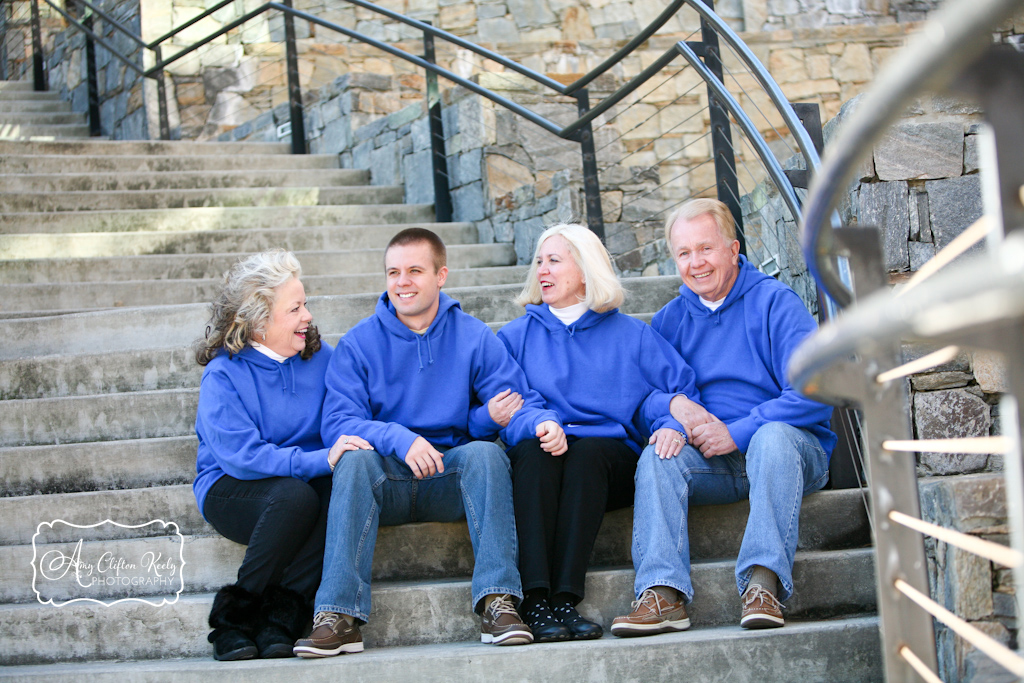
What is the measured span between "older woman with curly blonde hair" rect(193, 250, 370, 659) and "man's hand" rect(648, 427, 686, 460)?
68 cm

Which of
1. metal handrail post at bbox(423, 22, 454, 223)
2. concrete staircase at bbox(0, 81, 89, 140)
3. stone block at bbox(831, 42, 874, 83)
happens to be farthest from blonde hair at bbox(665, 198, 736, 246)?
concrete staircase at bbox(0, 81, 89, 140)

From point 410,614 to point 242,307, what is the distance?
858mm

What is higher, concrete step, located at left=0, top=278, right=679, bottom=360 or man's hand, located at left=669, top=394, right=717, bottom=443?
concrete step, located at left=0, top=278, right=679, bottom=360

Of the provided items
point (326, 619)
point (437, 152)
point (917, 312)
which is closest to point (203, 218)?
point (437, 152)

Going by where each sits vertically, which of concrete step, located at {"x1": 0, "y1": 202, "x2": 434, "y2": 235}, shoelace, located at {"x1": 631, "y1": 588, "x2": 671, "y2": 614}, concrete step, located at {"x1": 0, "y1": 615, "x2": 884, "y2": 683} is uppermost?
concrete step, located at {"x1": 0, "y1": 202, "x2": 434, "y2": 235}

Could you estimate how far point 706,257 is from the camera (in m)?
2.47

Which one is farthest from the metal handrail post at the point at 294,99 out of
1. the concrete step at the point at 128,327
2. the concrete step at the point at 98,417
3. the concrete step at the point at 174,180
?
the concrete step at the point at 98,417

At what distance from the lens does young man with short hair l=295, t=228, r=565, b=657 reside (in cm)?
201

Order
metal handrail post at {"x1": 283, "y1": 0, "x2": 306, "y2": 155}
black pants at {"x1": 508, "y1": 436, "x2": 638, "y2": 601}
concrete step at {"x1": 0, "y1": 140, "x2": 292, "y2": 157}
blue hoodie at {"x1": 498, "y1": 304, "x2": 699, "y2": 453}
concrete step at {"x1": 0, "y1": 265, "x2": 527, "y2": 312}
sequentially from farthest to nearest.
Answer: metal handrail post at {"x1": 283, "y1": 0, "x2": 306, "y2": 155} → concrete step at {"x1": 0, "y1": 140, "x2": 292, "y2": 157} → concrete step at {"x1": 0, "y1": 265, "x2": 527, "y2": 312} → blue hoodie at {"x1": 498, "y1": 304, "x2": 699, "y2": 453} → black pants at {"x1": 508, "y1": 436, "x2": 638, "y2": 601}

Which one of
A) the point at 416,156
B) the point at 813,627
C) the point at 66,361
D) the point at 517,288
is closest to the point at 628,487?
the point at 813,627

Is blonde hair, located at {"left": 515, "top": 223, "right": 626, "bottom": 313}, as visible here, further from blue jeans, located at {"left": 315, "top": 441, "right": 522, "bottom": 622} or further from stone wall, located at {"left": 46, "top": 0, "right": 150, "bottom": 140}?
stone wall, located at {"left": 46, "top": 0, "right": 150, "bottom": 140}

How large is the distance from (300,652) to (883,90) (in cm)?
162

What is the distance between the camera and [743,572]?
6.54 feet

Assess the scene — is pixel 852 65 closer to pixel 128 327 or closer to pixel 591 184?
pixel 591 184
